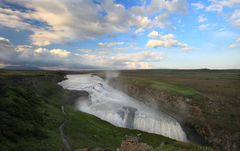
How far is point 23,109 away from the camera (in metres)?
61.3

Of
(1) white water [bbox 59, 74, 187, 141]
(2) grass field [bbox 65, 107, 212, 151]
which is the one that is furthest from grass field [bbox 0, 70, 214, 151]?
(1) white water [bbox 59, 74, 187, 141]

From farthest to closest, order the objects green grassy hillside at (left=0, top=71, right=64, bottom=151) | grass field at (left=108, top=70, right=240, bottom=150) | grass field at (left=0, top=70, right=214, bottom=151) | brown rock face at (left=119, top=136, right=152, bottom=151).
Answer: grass field at (left=108, top=70, right=240, bottom=150) → green grassy hillside at (left=0, top=71, right=64, bottom=151) → grass field at (left=0, top=70, right=214, bottom=151) → brown rock face at (left=119, top=136, right=152, bottom=151)

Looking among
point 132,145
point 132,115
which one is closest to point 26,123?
point 132,145

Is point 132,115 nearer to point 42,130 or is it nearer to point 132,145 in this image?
point 42,130

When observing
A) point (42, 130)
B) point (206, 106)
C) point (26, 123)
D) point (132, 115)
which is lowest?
point (132, 115)

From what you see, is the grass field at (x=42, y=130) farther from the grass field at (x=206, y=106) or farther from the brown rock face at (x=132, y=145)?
the grass field at (x=206, y=106)

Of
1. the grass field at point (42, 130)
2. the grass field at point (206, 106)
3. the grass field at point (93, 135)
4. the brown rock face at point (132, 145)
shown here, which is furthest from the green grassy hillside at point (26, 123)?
the grass field at point (206, 106)

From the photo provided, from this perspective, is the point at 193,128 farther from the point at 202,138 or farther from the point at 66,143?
the point at 66,143

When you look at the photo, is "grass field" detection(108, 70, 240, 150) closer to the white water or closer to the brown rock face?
the white water

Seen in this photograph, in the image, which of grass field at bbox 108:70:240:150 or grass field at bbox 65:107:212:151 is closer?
grass field at bbox 65:107:212:151

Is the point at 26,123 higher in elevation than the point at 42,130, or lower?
higher

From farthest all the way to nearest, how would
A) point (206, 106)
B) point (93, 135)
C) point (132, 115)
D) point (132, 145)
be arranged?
point (206, 106) → point (132, 115) → point (93, 135) → point (132, 145)

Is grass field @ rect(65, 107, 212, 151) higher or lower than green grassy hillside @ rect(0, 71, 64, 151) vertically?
lower

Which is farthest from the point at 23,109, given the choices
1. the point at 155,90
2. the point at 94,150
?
the point at 155,90
